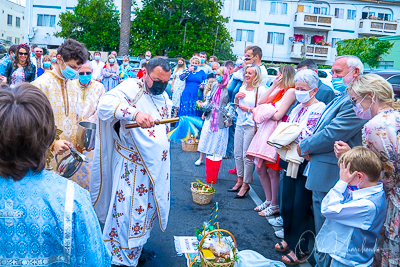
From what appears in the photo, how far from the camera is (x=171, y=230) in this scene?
14.9 ft

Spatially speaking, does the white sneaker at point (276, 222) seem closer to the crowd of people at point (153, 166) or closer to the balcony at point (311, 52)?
the crowd of people at point (153, 166)

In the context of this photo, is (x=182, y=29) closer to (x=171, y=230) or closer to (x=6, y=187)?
(x=171, y=230)

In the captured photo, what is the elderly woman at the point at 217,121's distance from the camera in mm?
6879

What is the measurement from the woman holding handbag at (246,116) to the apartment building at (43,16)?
32.9 metres

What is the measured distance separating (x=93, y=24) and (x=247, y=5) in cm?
1502

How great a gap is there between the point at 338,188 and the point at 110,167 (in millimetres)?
2098

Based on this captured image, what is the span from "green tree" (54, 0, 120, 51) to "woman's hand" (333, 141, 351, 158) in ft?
86.7

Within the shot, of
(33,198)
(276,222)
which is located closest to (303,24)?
(276,222)

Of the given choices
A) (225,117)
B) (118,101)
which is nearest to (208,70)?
(225,117)

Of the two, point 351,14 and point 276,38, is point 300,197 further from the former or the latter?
point 351,14

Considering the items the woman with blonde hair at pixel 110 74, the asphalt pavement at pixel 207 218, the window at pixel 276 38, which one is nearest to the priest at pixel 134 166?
the asphalt pavement at pixel 207 218

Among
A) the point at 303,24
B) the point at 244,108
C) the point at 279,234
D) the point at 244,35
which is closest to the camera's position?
the point at 279,234

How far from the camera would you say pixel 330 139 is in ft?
11.1

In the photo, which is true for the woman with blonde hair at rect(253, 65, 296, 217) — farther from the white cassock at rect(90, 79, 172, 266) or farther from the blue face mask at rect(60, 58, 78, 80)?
the blue face mask at rect(60, 58, 78, 80)
